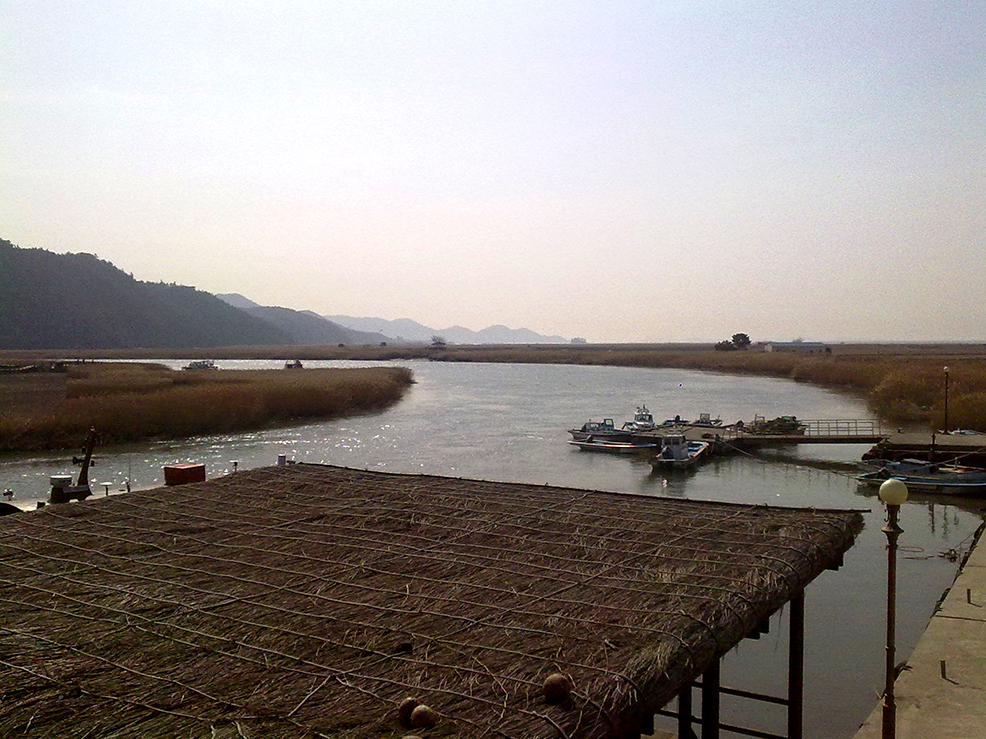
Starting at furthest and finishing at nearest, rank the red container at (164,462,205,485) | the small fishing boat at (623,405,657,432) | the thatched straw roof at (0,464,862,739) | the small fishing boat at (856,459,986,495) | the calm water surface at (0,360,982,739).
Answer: the small fishing boat at (623,405,657,432)
the small fishing boat at (856,459,986,495)
the red container at (164,462,205,485)
the calm water surface at (0,360,982,739)
the thatched straw roof at (0,464,862,739)

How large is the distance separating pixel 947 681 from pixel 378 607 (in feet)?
34.3

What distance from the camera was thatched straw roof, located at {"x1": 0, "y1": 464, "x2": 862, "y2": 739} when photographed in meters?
6.05

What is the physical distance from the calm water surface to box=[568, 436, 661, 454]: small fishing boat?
1127 mm

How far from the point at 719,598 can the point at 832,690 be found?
352 inches

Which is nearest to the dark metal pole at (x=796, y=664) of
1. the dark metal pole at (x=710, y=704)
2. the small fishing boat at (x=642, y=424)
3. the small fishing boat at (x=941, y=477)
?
the dark metal pole at (x=710, y=704)

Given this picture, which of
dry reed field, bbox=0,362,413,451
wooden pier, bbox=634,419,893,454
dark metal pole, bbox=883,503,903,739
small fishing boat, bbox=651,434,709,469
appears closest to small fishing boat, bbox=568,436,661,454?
wooden pier, bbox=634,419,893,454

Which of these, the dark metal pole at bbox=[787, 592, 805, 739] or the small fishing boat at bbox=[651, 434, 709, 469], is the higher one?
the dark metal pole at bbox=[787, 592, 805, 739]

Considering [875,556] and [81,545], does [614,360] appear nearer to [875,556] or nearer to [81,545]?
[875,556]

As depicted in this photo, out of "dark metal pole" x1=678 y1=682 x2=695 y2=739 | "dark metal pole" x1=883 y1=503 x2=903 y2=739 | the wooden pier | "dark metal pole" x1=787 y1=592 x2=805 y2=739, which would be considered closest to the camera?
"dark metal pole" x1=883 y1=503 x2=903 y2=739

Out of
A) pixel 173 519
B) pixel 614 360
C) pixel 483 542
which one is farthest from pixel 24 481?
pixel 614 360

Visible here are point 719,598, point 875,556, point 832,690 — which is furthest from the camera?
point 875,556

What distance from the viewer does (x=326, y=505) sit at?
1342 centimetres

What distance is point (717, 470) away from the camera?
41469 mm

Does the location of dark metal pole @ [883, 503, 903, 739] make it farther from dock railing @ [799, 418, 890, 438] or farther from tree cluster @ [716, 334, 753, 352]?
tree cluster @ [716, 334, 753, 352]
